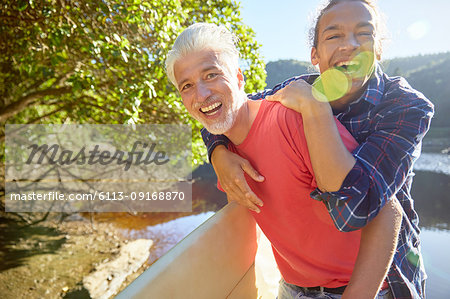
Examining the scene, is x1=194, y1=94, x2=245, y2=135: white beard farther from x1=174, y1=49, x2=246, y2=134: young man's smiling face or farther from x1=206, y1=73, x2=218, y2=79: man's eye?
x1=206, y1=73, x2=218, y2=79: man's eye

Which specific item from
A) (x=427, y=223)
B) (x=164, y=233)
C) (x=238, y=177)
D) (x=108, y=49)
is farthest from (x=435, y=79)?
(x=238, y=177)

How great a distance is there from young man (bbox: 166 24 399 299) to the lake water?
5696 mm

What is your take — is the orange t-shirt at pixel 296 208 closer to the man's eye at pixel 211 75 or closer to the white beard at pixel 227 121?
the white beard at pixel 227 121

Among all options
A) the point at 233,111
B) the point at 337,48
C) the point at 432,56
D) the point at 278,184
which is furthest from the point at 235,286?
the point at 432,56

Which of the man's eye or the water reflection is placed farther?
the water reflection

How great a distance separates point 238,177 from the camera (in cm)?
154

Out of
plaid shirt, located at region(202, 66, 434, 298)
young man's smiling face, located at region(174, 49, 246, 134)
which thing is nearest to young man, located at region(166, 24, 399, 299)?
young man's smiling face, located at region(174, 49, 246, 134)

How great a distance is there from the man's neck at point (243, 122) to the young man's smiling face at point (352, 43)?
47cm

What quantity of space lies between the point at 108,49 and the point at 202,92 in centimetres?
229

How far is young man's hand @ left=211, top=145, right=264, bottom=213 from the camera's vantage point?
153 centimetres

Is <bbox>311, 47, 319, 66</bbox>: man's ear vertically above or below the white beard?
above

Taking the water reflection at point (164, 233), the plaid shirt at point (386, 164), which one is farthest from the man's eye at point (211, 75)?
the water reflection at point (164, 233)

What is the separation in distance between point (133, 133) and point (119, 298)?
5863 mm

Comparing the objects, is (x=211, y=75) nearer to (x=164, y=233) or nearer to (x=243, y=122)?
(x=243, y=122)
